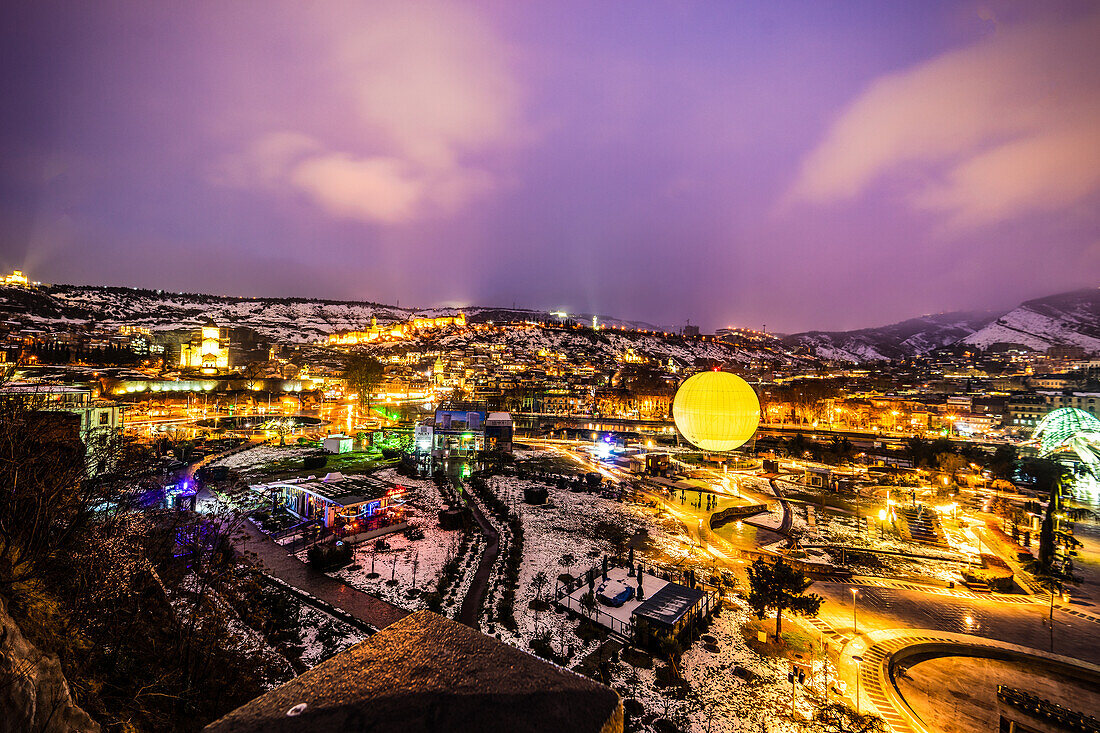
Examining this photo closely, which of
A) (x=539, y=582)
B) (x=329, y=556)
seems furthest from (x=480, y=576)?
(x=329, y=556)

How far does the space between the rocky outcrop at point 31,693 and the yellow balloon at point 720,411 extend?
1059 inches

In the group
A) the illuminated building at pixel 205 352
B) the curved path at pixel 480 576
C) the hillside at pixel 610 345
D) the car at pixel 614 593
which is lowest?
the curved path at pixel 480 576

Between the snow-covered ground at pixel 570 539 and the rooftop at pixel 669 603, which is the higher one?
the rooftop at pixel 669 603

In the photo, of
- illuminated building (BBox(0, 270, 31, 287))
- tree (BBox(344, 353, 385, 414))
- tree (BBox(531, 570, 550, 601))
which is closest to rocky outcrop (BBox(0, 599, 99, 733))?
tree (BBox(531, 570, 550, 601))

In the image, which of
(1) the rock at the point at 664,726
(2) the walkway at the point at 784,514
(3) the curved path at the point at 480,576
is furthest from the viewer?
(2) the walkway at the point at 784,514

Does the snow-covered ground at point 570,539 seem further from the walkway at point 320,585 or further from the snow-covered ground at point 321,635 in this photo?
the snow-covered ground at point 321,635

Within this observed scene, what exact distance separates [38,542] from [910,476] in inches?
1672

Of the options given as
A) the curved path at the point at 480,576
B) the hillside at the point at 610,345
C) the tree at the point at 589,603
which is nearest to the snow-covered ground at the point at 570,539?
the tree at the point at 589,603

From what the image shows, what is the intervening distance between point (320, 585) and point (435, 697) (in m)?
15.9

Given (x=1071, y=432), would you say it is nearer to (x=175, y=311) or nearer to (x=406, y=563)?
(x=406, y=563)

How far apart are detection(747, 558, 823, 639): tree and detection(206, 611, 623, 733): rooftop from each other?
1376 cm

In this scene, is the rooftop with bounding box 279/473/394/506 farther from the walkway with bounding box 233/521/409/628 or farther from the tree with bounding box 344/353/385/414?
the tree with bounding box 344/353/385/414

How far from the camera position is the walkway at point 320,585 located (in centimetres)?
1311

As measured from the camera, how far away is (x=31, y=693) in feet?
10.1
